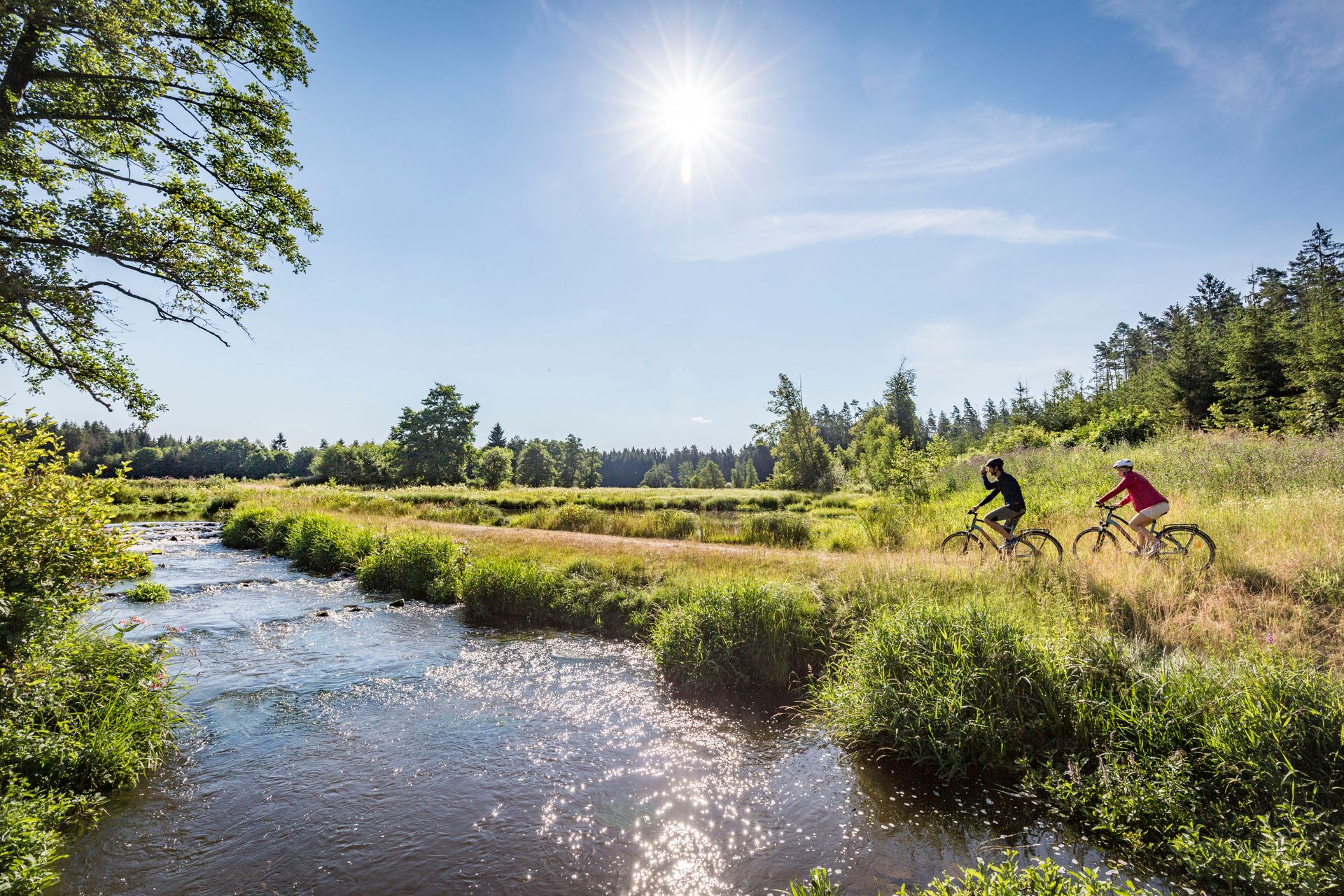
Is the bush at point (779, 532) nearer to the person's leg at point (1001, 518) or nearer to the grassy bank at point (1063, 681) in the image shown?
the grassy bank at point (1063, 681)

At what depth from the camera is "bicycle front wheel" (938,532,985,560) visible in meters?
A: 11.3

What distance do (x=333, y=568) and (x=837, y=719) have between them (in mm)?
18133

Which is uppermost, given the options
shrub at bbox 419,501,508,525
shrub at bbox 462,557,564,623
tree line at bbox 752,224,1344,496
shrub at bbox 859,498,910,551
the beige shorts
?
tree line at bbox 752,224,1344,496

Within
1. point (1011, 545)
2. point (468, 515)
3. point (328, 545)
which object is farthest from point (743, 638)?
point (468, 515)

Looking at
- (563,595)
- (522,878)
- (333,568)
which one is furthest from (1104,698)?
(333,568)

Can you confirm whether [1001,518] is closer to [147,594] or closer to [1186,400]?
[147,594]

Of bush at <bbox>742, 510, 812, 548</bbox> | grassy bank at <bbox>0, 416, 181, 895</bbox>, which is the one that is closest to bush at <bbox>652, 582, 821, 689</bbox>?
grassy bank at <bbox>0, 416, 181, 895</bbox>

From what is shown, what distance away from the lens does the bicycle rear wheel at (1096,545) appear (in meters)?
10.1

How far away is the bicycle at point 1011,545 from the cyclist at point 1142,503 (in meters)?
1.26

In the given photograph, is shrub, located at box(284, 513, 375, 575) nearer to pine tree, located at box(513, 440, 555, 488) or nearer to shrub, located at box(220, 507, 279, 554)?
shrub, located at box(220, 507, 279, 554)

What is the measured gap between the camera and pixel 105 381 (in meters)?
11.1

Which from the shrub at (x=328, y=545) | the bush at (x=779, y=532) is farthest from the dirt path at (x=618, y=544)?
the shrub at (x=328, y=545)

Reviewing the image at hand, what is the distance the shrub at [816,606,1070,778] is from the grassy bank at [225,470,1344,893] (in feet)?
0.07

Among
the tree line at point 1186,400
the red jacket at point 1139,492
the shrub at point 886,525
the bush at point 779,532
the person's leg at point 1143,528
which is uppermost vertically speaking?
the tree line at point 1186,400
